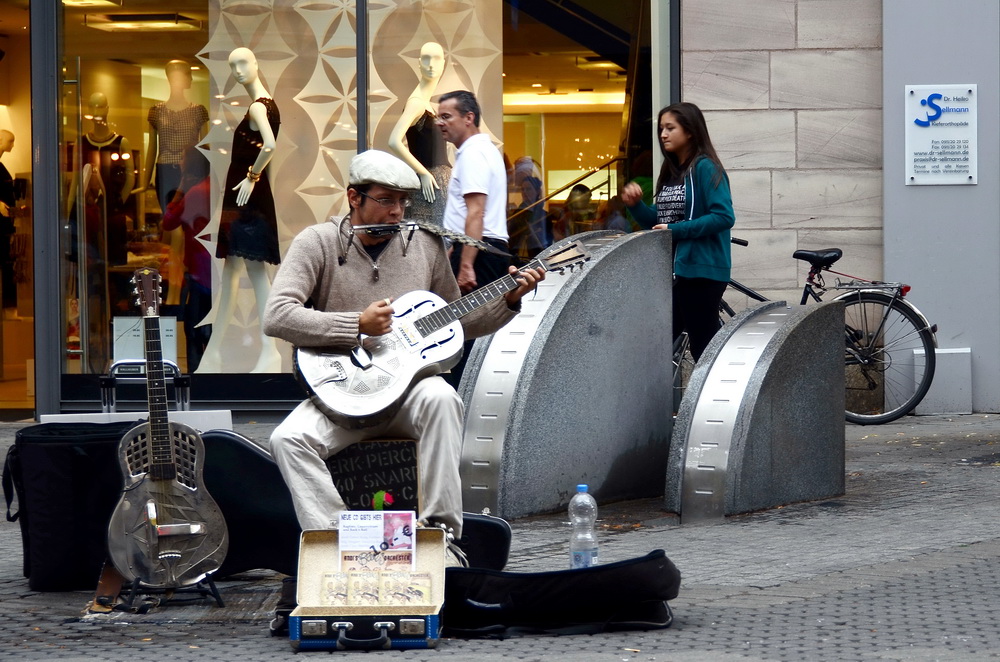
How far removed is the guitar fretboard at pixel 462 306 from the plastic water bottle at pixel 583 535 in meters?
0.75

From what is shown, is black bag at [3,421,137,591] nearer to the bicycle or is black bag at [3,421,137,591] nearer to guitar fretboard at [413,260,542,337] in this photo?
guitar fretboard at [413,260,542,337]

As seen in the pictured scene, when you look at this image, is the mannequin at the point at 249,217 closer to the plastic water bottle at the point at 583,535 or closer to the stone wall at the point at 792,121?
the stone wall at the point at 792,121

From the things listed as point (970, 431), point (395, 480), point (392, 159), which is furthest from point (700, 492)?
point (970, 431)

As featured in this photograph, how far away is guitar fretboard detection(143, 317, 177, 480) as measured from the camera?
484 centimetres

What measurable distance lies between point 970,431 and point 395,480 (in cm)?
536

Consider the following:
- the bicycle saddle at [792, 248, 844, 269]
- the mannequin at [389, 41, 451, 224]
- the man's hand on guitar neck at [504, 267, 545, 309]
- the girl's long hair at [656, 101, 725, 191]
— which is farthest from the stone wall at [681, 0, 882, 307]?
the man's hand on guitar neck at [504, 267, 545, 309]

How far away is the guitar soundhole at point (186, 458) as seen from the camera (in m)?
4.91

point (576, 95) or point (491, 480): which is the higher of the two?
point (576, 95)

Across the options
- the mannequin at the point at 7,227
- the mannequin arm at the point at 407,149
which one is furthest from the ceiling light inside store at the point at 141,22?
the mannequin at the point at 7,227

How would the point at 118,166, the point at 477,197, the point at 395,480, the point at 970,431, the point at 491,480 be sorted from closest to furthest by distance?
the point at 395,480
the point at 491,480
the point at 477,197
the point at 970,431
the point at 118,166

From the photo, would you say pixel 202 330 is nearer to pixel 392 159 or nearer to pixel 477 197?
pixel 477 197

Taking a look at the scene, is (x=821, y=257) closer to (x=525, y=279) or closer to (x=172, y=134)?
(x=172, y=134)

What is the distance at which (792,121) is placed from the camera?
9961 millimetres

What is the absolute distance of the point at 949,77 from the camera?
388 inches
